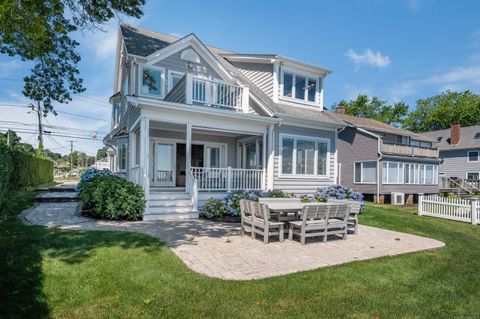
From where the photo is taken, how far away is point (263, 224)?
679 cm

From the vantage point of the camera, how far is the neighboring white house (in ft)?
35.3

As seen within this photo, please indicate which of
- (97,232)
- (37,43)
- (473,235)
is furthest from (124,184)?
(473,235)

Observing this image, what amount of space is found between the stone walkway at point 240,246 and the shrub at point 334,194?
273 cm

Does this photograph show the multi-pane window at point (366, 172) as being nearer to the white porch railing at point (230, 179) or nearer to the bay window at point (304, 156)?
the bay window at point (304, 156)

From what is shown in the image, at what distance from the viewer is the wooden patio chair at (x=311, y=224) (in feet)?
22.0

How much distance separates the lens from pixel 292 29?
631 inches

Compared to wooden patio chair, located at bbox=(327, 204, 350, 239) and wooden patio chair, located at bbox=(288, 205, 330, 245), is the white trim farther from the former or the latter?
wooden patio chair, located at bbox=(288, 205, 330, 245)

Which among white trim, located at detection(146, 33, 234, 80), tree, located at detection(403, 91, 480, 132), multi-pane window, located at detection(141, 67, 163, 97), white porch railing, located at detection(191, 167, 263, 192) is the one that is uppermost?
tree, located at detection(403, 91, 480, 132)

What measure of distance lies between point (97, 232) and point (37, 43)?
196 inches

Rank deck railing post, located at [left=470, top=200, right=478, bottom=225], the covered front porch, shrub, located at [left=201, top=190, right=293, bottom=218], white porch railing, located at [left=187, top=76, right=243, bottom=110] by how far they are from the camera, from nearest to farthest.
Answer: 1. shrub, located at [left=201, top=190, right=293, bottom=218]
2. the covered front porch
3. deck railing post, located at [left=470, top=200, right=478, bottom=225]
4. white porch railing, located at [left=187, top=76, right=243, bottom=110]

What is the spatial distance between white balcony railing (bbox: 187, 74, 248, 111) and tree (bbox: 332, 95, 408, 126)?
42.4 meters

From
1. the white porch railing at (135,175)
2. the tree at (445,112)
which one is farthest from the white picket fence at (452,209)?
the tree at (445,112)

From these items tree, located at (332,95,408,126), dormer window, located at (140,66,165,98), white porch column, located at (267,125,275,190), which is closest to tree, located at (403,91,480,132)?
tree, located at (332,95,408,126)

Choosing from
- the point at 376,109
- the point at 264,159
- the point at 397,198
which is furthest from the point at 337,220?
the point at 376,109
